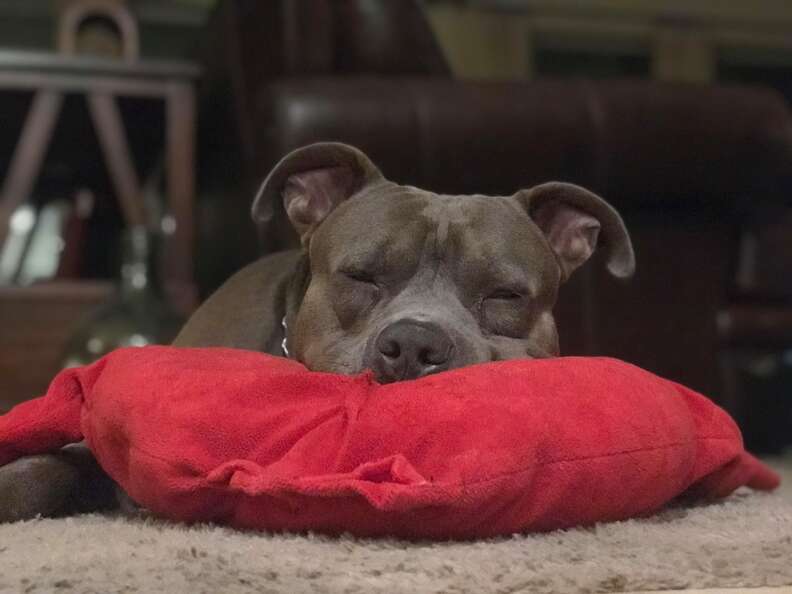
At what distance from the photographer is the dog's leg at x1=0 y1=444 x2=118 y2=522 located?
63.2 inches

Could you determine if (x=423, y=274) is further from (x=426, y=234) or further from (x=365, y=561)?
(x=365, y=561)

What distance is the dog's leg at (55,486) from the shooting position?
63.2 inches

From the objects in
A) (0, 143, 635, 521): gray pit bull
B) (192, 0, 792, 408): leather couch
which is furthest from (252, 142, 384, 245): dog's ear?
(192, 0, 792, 408): leather couch

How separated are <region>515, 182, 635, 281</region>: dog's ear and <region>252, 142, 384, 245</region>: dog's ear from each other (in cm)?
31

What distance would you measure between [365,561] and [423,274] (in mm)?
690

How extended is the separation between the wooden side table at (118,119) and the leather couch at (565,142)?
512mm

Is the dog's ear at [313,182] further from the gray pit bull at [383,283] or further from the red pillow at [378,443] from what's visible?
the red pillow at [378,443]

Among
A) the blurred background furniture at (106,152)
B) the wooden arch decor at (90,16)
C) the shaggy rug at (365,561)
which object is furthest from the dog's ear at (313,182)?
the wooden arch decor at (90,16)

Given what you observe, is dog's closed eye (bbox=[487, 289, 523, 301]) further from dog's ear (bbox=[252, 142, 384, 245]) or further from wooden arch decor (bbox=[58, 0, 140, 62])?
wooden arch decor (bbox=[58, 0, 140, 62])

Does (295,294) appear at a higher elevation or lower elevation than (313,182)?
lower

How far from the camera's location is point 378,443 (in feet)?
4.58

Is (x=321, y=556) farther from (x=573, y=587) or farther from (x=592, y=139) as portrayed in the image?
(x=592, y=139)

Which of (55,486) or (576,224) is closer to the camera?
(55,486)

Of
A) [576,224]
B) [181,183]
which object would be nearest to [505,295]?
[576,224]
